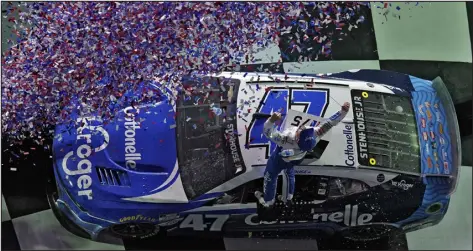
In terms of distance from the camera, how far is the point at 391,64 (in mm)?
4590

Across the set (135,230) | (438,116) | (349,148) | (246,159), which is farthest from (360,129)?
(135,230)

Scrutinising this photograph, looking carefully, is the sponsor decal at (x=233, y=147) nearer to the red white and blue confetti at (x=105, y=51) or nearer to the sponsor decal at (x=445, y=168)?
the red white and blue confetti at (x=105, y=51)

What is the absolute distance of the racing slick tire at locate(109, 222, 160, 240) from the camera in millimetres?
3899

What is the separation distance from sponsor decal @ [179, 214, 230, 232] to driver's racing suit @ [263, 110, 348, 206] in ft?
1.12

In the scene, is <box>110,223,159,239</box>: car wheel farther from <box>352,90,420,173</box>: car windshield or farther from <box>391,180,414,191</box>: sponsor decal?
<box>391,180,414,191</box>: sponsor decal

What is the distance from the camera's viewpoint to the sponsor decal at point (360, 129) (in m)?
3.64

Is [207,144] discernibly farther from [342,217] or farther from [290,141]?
[342,217]

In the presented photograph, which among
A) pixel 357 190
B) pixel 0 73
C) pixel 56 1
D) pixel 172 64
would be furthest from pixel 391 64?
pixel 0 73

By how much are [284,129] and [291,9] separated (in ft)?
3.88

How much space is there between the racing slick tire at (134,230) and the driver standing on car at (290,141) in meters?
0.94

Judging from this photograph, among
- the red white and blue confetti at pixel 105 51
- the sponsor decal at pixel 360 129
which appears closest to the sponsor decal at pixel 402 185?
the sponsor decal at pixel 360 129

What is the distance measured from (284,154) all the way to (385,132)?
Answer: 0.78m

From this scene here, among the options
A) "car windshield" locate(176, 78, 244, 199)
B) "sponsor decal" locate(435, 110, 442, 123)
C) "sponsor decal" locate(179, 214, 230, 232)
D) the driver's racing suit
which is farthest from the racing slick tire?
"sponsor decal" locate(435, 110, 442, 123)

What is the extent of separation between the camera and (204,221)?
384cm
